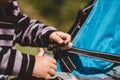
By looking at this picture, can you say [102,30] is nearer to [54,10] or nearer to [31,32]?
[31,32]

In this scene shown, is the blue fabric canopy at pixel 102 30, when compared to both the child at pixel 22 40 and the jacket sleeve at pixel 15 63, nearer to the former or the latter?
the child at pixel 22 40

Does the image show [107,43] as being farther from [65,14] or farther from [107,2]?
[65,14]

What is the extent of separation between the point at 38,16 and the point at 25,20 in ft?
5.17

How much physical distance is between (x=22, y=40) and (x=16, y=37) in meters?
0.02

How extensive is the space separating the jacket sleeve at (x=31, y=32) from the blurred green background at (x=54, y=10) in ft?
4.72

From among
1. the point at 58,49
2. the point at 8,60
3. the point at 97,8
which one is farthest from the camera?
the point at 97,8

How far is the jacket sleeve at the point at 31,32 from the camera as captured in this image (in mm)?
1507

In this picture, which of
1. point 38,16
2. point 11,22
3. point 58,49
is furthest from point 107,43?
point 38,16

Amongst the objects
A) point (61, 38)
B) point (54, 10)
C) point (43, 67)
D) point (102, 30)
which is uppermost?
point (54, 10)

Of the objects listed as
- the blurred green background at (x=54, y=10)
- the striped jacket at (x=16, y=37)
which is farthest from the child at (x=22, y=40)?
the blurred green background at (x=54, y=10)

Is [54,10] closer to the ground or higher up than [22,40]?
higher up

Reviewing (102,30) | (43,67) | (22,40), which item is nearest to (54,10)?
(102,30)

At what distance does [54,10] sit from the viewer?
10.7 feet

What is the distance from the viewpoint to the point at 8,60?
49.8 inches
